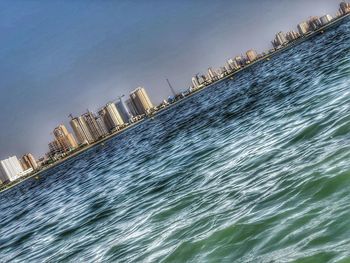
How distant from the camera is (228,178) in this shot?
10617mm

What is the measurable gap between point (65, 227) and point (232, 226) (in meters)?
9.52

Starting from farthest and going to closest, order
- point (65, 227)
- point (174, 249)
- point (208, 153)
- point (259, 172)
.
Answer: point (208, 153)
point (65, 227)
point (259, 172)
point (174, 249)

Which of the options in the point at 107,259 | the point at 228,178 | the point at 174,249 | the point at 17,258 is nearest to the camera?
the point at 174,249

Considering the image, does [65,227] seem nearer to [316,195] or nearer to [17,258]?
[17,258]

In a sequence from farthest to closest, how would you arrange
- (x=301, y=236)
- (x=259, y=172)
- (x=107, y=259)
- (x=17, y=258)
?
(x=17, y=258)
(x=259, y=172)
(x=107, y=259)
(x=301, y=236)

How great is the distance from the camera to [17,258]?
1283 centimetres

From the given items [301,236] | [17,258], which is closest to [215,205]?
[301,236]

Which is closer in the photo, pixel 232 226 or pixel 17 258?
pixel 232 226

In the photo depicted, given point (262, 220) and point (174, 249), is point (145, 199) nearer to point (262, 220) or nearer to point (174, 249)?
point (174, 249)

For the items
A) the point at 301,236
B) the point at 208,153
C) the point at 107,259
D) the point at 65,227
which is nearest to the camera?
the point at 301,236

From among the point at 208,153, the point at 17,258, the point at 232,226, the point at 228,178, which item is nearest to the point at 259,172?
the point at 228,178

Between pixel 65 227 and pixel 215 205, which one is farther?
pixel 65 227

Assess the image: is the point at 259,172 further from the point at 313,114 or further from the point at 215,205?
the point at 313,114

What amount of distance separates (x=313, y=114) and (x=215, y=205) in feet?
20.7
